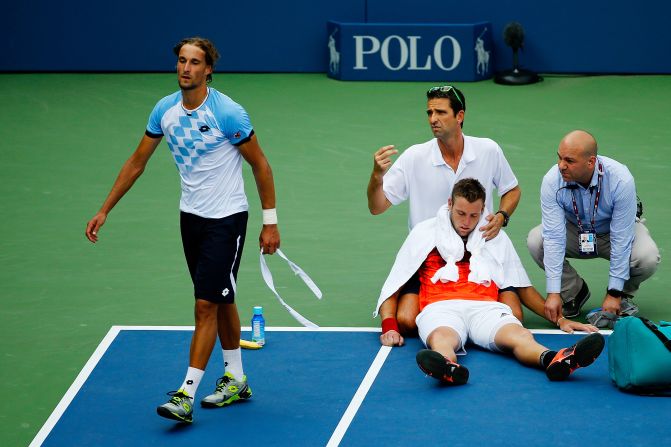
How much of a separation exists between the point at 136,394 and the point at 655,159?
6306 mm

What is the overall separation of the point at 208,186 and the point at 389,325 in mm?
1628

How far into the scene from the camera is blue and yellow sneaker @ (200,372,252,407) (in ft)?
21.3

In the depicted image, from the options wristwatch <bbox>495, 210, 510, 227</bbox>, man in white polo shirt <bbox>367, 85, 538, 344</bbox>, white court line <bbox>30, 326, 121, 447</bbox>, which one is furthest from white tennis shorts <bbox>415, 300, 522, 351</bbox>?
white court line <bbox>30, 326, 121, 447</bbox>

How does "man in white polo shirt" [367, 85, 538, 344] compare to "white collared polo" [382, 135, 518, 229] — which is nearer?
"man in white polo shirt" [367, 85, 538, 344]

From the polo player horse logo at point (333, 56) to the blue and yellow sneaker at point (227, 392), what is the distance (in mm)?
8806

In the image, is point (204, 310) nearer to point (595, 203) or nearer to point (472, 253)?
point (472, 253)

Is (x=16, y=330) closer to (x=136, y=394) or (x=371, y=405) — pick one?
(x=136, y=394)

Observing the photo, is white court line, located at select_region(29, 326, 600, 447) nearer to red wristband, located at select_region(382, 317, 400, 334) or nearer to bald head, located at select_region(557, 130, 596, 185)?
red wristband, located at select_region(382, 317, 400, 334)

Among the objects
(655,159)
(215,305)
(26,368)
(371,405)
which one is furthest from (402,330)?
(655,159)

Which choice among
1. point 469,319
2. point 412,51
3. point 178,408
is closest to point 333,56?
point 412,51

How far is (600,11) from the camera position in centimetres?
1480

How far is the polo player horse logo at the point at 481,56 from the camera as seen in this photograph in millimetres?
14664

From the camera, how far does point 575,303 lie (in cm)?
789

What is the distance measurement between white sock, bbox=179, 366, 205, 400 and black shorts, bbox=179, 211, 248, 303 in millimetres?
362
